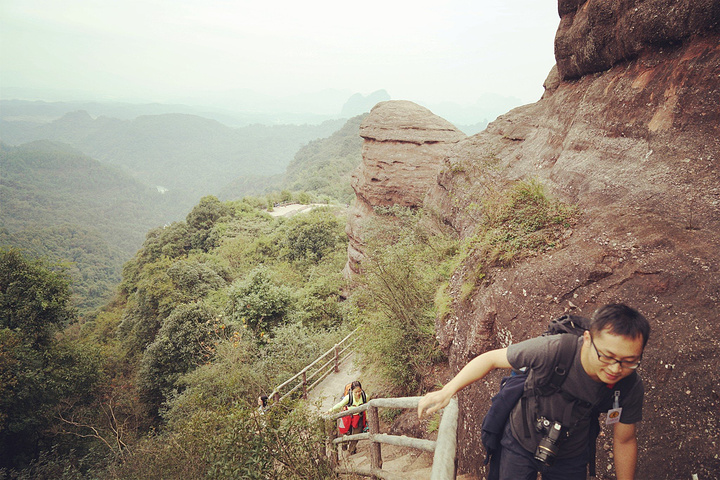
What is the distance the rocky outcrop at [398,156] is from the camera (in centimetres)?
1628

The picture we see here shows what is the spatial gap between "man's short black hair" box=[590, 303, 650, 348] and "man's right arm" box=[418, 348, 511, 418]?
51 cm

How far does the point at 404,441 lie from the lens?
8.68ft

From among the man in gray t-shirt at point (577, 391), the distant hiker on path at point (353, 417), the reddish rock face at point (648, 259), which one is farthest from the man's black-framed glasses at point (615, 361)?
the distant hiker on path at point (353, 417)

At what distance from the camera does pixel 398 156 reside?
16750 millimetres

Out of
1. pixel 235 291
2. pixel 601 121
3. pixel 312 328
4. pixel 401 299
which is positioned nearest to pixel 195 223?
pixel 235 291

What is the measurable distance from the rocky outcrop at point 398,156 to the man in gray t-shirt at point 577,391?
13.5 metres

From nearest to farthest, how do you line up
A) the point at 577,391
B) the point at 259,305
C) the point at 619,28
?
the point at 577,391
the point at 619,28
the point at 259,305

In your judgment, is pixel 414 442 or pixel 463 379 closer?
pixel 463 379

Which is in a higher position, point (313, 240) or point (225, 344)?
point (313, 240)

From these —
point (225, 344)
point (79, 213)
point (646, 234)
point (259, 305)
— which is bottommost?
point (79, 213)

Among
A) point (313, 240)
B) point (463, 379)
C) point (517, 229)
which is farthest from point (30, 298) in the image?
point (463, 379)

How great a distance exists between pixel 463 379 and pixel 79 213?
16391cm

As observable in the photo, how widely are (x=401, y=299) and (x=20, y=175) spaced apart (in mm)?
210675

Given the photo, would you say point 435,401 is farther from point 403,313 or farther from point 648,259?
point 403,313
